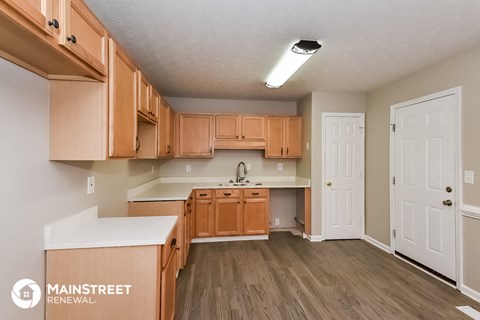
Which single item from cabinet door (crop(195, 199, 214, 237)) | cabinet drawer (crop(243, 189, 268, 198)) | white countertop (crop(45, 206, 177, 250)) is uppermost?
white countertop (crop(45, 206, 177, 250))

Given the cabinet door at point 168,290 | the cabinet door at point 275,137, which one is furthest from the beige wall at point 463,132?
the cabinet door at point 168,290

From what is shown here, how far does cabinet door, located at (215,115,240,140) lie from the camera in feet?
13.0

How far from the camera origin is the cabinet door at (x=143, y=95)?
6.37ft

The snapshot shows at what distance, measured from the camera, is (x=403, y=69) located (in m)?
2.77

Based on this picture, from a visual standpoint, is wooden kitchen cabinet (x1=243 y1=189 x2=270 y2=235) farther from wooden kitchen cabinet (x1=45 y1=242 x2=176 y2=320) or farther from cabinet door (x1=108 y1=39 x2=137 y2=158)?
wooden kitchen cabinet (x1=45 y1=242 x2=176 y2=320)

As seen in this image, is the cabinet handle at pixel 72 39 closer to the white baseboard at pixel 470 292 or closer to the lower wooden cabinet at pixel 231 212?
the lower wooden cabinet at pixel 231 212

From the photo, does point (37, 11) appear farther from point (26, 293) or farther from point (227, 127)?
point (227, 127)

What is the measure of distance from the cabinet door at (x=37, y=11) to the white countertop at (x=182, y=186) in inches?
78.3

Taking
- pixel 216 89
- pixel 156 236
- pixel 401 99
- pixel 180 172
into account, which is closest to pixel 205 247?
pixel 180 172

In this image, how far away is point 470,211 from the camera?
224 cm

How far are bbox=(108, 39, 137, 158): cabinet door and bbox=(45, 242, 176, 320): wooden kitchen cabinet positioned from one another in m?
0.63

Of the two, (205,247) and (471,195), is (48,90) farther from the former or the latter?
(471,195)

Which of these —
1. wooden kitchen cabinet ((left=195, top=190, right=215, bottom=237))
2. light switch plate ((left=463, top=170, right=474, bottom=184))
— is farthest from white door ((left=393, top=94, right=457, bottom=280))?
wooden kitchen cabinet ((left=195, top=190, right=215, bottom=237))

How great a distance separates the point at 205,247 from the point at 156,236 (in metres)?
2.23
